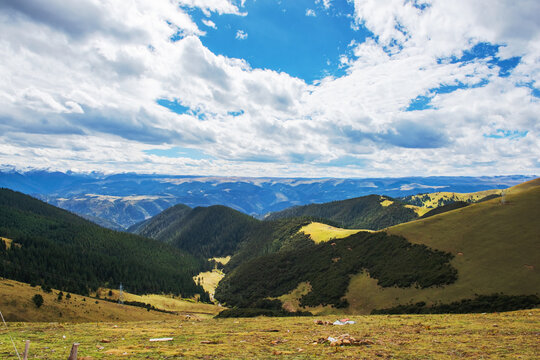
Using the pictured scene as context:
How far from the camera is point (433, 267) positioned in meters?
101

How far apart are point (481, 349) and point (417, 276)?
8519 centimetres

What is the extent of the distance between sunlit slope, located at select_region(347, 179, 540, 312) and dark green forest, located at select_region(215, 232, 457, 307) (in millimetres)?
4324

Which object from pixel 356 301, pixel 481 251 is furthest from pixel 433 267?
pixel 356 301

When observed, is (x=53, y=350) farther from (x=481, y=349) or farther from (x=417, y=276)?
(x=417, y=276)

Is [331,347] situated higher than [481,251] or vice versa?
[481,251]

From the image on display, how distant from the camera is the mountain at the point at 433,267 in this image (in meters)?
81.5

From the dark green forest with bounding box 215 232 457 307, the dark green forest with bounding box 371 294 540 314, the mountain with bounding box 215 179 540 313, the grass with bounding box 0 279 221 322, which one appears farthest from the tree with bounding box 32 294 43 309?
the dark green forest with bounding box 371 294 540 314

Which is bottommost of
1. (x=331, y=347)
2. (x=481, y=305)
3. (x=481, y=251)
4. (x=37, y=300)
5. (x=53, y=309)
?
(x=53, y=309)

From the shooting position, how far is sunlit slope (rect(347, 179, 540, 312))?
81.5 metres

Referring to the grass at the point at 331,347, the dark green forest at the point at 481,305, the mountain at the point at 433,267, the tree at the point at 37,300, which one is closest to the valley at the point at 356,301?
the grass at the point at 331,347

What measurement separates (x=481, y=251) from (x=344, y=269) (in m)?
56.3

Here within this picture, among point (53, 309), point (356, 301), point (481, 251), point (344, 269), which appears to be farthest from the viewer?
point (344, 269)

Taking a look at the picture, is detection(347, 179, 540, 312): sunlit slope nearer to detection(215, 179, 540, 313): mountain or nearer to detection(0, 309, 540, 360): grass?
detection(215, 179, 540, 313): mountain

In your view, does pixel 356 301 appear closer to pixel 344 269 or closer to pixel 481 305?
pixel 344 269
